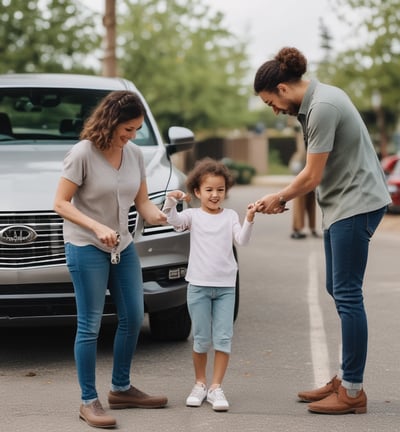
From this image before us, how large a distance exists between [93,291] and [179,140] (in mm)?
3126

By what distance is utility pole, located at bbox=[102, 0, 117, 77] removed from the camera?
19766 millimetres

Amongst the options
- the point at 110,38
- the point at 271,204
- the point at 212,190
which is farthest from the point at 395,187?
the point at 271,204

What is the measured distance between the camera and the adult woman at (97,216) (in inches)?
213

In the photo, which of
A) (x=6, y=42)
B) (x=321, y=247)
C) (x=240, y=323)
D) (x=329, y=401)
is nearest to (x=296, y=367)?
(x=329, y=401)

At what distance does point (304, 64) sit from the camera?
5711mm

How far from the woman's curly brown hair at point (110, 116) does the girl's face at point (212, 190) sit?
0.63 metres

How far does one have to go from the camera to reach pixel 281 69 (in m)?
5.68

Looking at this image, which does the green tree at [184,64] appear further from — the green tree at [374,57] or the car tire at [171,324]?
the car tire at [171,324]

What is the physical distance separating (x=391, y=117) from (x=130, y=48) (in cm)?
2515

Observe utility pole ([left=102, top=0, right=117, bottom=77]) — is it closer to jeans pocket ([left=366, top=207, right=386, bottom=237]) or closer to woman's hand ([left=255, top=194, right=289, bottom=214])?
woman's hand ([left=255, top=194, right=289, bottom=214])

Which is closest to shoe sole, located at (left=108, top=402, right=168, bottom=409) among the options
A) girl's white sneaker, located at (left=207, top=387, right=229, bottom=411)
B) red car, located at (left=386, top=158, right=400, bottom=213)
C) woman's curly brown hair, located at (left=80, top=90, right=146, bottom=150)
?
girl's white sneaker, located at (left=207, top=387, right=229, bottom=411)

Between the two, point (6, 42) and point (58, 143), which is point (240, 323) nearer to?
point (58, 143)

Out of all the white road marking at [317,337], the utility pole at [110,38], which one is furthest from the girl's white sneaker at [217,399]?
the utility pole at [110,38]

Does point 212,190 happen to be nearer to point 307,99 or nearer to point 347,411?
point 307,99
